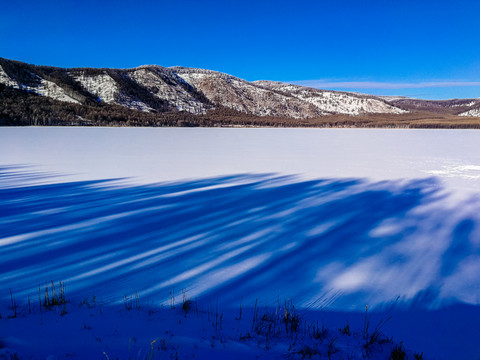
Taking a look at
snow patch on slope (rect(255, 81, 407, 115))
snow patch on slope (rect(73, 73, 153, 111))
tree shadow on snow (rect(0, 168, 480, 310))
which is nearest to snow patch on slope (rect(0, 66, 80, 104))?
snow patch on slope (rect(73, 73, 153, 111))

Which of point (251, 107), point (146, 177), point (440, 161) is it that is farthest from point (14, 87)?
point (440, 161)

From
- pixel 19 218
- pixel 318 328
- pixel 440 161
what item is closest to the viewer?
pixel 318 328

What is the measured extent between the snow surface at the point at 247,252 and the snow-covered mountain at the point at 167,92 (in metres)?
62.2

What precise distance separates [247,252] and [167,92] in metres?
80.3

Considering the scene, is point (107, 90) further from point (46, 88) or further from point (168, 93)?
point (168, 93)

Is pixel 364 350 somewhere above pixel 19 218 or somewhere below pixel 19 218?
below

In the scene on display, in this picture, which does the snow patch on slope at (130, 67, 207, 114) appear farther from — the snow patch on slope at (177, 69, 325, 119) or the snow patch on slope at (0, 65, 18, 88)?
the snow patch on slope at (0, 65, 18, 88)

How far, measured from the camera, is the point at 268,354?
71.9 inches

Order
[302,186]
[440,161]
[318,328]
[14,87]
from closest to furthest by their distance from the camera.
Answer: [318,328], [302,186], [440,161], [14,87]

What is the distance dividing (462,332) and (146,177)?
621 cm

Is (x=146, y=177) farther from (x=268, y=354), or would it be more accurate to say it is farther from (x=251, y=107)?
(x=251, y=107)

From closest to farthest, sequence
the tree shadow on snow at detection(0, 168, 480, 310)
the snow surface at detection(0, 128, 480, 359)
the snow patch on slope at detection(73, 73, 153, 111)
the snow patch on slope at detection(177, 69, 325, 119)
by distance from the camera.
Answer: the snow surface at detection(0, 128, 480, 359) → the tree shadow on snow at detection(0, 168, 480, 310) → the snow patch on slope at detection(73, 73, 153, 111) → the snow patch on slope at detection(177, 69, 325, 119)

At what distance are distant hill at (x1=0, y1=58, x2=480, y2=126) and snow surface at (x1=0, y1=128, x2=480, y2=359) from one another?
35.6m

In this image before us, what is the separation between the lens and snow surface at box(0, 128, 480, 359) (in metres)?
2.13
